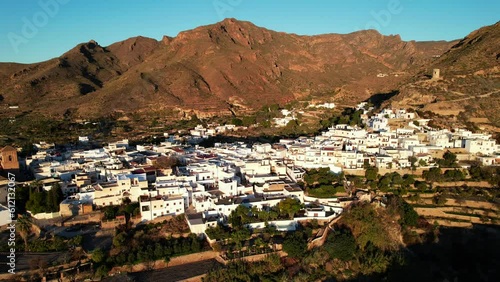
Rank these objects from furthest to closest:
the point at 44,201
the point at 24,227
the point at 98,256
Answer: the point at 44,201
the point at 24,227
the point at 98,256

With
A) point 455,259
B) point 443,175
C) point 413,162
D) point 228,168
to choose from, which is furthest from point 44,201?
point 443,175

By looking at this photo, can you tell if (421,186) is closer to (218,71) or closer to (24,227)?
(24,227)

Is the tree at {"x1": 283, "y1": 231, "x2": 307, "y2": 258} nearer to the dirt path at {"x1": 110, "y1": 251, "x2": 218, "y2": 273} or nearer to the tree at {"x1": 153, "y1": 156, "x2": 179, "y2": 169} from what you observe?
the dirt path at {"x1": 110, "y1": 251, "x2": 218, "y2": 273}

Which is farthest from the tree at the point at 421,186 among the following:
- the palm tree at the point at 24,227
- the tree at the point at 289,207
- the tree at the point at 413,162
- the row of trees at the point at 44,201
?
the palm tree at the point at 24,227

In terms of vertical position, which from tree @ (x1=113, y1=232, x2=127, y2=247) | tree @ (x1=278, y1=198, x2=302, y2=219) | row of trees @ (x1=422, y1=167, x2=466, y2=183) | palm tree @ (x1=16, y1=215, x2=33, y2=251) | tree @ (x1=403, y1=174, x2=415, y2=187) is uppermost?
row of trees @ (x1=422, y1=167, x2=466, y2=183)

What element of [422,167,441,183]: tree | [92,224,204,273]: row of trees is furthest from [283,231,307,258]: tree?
[422,167,441,183]: tree

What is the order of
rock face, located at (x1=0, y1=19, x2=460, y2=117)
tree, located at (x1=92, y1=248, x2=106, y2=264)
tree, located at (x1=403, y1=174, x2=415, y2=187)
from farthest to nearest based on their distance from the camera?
rock face, located at (x1=0, y1=19, x2=460, y2=117) → tree, located at (x1=403, y1=174, x2=415, y2=187) → tree, located at (x1=92, y1=248, x2=106, y2=264)

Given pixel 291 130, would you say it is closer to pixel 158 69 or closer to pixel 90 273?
pixel 90 273
